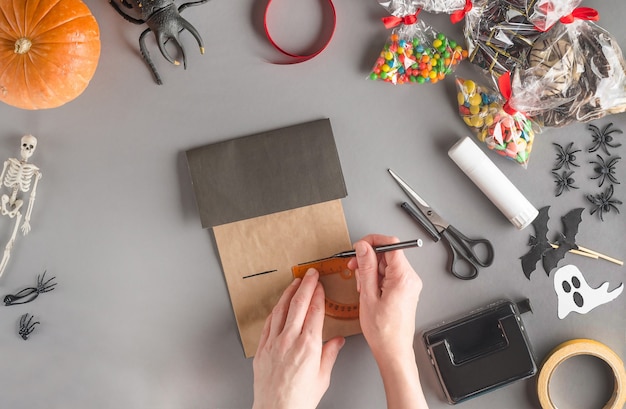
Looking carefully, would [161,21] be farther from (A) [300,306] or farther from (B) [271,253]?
(A) [300,306]

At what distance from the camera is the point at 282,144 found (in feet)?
3.71

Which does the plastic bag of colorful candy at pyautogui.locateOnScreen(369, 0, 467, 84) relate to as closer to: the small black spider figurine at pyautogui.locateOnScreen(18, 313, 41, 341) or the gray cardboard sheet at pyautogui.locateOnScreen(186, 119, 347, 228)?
the gray cardboard sheet at pyautogui.locateOnScreen(186, 119, 347, 228)

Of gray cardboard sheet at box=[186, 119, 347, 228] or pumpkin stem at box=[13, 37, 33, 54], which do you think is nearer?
pumpkin stem at box=[13, 37, 33, 54]

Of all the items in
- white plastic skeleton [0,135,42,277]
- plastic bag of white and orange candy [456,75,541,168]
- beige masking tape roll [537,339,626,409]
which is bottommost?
beige masking tape roll [537,339,626,409]

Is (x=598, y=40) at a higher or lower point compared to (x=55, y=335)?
higher

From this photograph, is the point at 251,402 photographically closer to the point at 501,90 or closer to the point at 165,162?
the point at 165,162

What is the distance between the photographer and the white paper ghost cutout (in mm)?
1161

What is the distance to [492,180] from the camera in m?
1.11

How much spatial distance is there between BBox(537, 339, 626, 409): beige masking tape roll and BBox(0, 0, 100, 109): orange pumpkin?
3.73 feet

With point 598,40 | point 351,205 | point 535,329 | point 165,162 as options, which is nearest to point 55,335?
point 165,162

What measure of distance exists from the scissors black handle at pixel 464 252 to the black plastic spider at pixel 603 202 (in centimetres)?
25

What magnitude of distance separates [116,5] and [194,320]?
0.69 metres

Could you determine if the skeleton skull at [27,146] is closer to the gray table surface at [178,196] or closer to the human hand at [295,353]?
the gray table surface at [178,196]

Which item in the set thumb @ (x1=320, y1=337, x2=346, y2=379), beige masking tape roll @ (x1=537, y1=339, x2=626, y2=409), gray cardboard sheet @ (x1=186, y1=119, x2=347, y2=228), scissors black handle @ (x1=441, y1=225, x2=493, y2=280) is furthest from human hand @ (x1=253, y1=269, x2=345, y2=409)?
beige masking tape roll @ (x1=537, y1=339, x2=626, y2=409)
